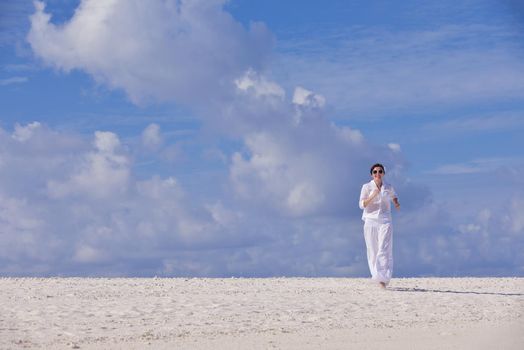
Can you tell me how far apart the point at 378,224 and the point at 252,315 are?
18.8ft

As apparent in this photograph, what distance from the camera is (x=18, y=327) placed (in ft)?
39.2

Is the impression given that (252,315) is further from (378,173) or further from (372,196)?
(378,173)

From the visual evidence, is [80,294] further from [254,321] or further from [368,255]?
[368,255]

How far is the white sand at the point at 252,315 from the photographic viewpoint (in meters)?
11.2

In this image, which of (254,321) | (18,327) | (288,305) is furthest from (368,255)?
(18,327)

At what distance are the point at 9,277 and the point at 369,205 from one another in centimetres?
891

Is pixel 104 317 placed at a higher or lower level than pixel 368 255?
lower

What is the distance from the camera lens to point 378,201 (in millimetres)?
18078

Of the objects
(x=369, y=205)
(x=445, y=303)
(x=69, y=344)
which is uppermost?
(x=369, y=205)

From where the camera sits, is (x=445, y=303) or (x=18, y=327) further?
(x=445, y=303)

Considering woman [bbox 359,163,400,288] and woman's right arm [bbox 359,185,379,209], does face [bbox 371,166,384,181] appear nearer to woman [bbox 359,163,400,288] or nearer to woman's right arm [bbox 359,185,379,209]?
A: woman [bbox 359,163,400,288]

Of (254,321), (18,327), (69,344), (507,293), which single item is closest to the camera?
(69,344)

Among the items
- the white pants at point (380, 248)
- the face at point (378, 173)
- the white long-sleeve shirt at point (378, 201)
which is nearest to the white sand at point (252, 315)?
the white pants at point (380, 248)

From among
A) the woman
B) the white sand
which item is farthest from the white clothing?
the white sand
